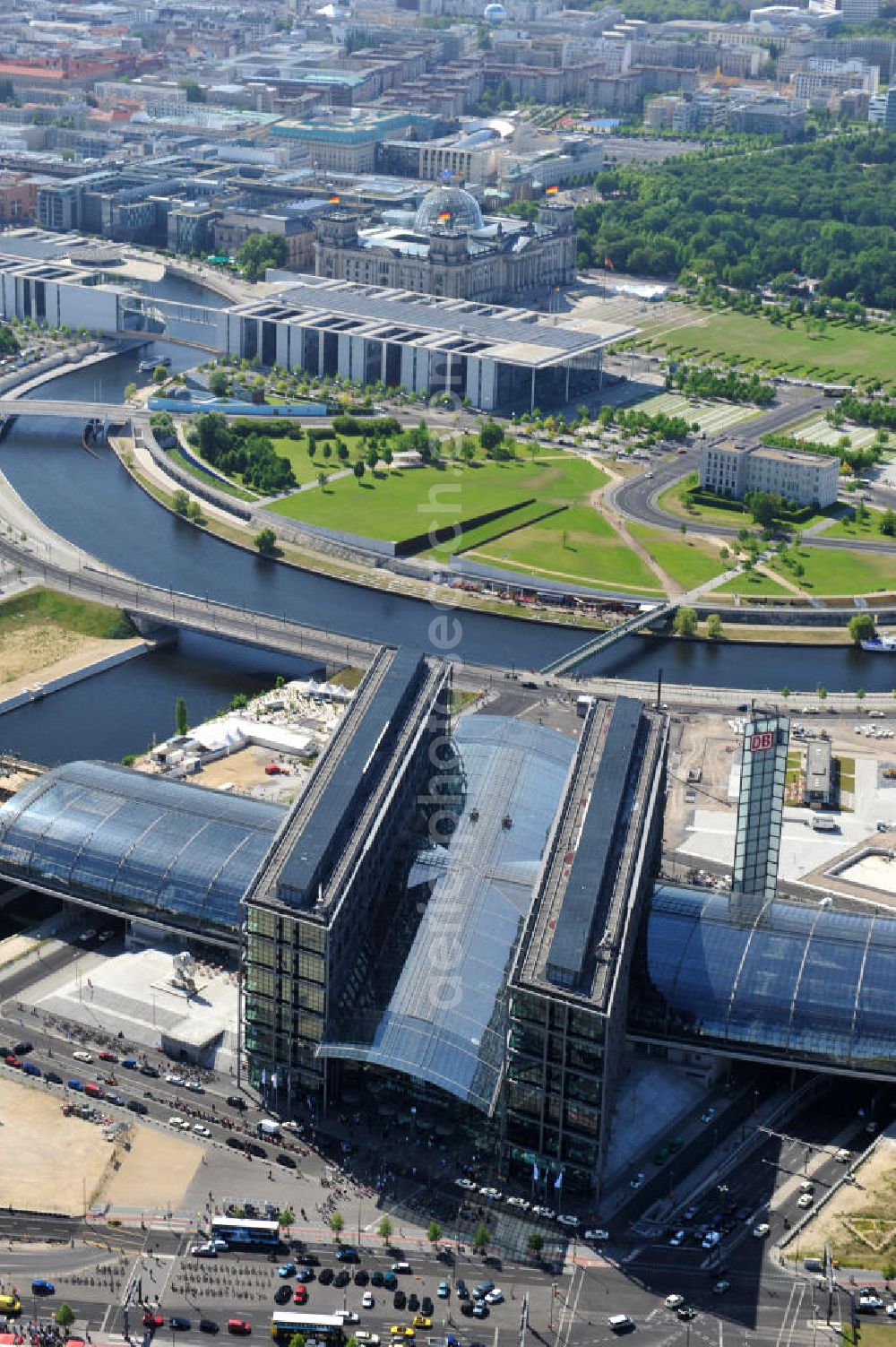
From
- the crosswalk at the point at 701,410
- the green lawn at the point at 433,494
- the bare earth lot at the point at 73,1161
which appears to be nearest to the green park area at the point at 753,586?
the green lawn at the point at 433,494

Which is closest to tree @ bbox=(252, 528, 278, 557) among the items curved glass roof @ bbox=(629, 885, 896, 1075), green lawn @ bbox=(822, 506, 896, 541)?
green lawn @ bbox=(822, 506, 896, 541)

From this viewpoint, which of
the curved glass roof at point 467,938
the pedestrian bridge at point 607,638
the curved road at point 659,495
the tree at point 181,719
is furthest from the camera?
the curved road at point 659,495

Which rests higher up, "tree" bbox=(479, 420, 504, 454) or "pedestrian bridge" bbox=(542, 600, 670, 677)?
"tree" bbox=(479, 420, 504, 454)

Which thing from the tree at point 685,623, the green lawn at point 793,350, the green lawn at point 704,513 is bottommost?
the tree at point 685,623

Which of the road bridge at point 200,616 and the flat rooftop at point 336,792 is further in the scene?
the road bridge at point 200,616

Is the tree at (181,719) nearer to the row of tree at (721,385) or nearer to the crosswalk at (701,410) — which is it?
the crosswalk at (701,410)

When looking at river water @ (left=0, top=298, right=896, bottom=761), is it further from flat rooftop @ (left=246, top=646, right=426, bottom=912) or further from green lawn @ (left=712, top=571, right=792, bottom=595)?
flat rooftop @ (left=246, top=646, right=426, bottom=912)
